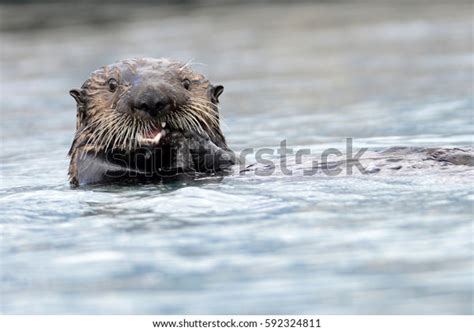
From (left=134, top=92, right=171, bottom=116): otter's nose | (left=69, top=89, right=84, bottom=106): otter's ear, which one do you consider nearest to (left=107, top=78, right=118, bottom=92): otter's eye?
(left=69, top=89, right=84, bottom=106): otter's ear

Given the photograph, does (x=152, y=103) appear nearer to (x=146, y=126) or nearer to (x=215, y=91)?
(x=146, y=126)

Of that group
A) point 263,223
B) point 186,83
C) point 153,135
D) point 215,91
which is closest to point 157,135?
point 153,135

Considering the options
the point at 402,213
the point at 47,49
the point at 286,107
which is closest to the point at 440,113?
the point at 286,107

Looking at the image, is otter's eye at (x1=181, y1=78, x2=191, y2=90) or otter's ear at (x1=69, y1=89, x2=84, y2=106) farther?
otter's ear at (x1=69, y1=89, x2=84, y2=106)

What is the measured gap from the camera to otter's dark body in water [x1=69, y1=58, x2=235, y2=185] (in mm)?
5895

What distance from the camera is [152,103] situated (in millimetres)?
5762

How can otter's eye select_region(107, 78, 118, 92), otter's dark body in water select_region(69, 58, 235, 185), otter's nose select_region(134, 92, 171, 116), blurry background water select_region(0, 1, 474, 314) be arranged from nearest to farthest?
blurry background water select_region(0, 1, 474, 314), otter's nose select_region(134, 92, 171, 116), otter's dark body in water select_region(69, 58, 235, 185), otter's eye select_region(107, 78, 118, 92)

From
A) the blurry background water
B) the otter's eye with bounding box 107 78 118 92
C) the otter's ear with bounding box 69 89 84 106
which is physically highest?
the otter's eye with bounding box 107 78 118 92

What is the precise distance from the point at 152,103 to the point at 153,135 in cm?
25

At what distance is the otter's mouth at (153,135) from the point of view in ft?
19.4

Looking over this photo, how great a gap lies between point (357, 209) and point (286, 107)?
16.9 feet

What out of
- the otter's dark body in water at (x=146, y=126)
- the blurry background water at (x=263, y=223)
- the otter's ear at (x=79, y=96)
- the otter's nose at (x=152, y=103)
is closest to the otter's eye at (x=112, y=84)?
the otter's dark body in water at (x=146, y=126)

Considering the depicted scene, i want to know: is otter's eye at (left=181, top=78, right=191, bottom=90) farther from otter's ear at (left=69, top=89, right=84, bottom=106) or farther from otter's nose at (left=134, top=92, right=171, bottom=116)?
otter's ear at (left=69, top=89, right=84, bottom=106)

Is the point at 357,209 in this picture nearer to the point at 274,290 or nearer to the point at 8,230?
the point at 274,290
